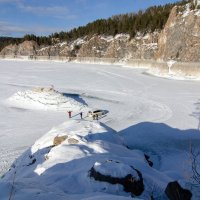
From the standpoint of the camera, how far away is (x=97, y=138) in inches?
547

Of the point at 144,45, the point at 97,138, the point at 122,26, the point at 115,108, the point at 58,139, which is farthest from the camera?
the point at 122,26

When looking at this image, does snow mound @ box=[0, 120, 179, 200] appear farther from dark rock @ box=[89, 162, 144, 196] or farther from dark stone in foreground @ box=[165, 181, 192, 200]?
dark stone in foreground @ box=[165, 181, 192, 200]

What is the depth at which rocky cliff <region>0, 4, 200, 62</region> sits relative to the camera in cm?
4994

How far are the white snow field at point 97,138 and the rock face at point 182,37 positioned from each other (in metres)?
10.3

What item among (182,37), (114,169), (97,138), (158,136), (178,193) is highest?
(182,37)

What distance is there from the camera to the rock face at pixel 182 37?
48.6 m

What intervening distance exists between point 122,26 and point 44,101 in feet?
213

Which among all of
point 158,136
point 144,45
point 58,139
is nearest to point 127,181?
point 58,139

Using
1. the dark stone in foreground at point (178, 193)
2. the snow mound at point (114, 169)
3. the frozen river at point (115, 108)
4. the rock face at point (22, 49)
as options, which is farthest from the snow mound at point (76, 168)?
the rock face at point (22, 49)

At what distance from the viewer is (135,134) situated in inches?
730

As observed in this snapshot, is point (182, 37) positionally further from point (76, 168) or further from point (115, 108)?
point (76, 168)

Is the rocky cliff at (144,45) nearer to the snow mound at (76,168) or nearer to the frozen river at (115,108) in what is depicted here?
the frozen river at (115,108)

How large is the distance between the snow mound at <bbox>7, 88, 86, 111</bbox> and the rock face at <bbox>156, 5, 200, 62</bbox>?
24.3 metres

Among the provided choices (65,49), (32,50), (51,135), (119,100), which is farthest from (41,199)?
(32,50)
